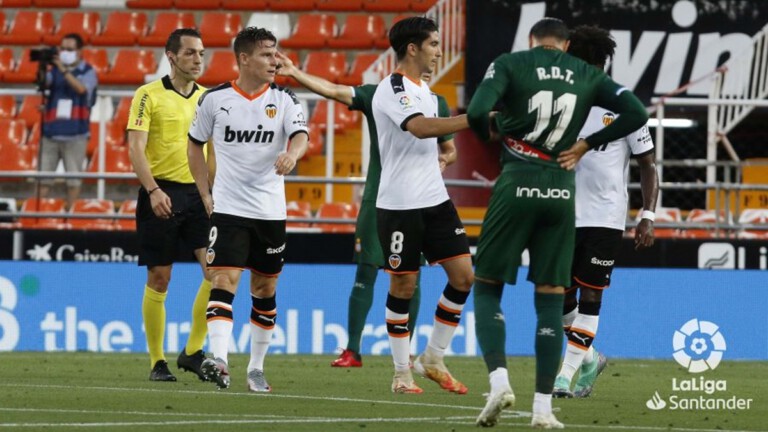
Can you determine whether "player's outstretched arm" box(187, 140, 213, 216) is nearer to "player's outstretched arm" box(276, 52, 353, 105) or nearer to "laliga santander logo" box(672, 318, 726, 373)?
"player's outstretched arm" box(276, 52, 353, 105)

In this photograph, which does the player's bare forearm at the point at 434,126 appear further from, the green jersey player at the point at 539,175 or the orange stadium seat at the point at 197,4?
the orange stadium seat at the point at 197,4

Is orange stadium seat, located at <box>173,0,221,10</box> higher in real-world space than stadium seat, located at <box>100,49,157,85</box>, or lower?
higher

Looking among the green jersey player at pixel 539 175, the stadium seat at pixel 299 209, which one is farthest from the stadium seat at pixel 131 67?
the green jersey player at pixel 539 175

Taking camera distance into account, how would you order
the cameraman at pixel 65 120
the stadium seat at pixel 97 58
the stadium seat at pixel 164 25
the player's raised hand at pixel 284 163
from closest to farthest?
the player's raised hand at pixel 284 163 → the cameraman at pixel 65 120 → the stadium seat at pixel 97 58 → the stadium seat at pixel 164 25

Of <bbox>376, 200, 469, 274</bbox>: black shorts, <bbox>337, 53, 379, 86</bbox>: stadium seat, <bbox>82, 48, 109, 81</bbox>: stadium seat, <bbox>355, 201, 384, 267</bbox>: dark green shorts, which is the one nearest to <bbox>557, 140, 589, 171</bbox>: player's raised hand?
<bbox>376, 200, 469, 274</bbox>: black shorts

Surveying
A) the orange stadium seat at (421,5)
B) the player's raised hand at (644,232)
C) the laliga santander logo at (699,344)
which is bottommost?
the laliga santander logo at (699,344)

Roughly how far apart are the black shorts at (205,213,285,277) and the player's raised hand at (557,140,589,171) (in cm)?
264

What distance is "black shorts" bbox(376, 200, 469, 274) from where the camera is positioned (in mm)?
9445

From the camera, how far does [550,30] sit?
7.60m

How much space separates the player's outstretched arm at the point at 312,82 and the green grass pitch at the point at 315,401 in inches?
71.2

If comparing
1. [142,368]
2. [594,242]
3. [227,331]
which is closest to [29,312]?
[142,368]

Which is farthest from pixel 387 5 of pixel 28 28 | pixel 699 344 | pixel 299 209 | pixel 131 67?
pixel 699 344

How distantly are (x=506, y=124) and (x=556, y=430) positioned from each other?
145cm

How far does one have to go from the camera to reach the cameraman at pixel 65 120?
1762cm
